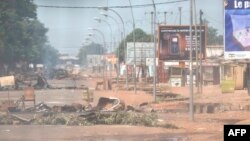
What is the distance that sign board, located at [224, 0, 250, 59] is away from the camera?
26.5 meters

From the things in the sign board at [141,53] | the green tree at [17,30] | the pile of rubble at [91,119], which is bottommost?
the pile of rubble at [91,119]

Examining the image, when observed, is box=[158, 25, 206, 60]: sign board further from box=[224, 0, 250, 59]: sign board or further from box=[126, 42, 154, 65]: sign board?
box=[126, 42, 154, 65]: sign board

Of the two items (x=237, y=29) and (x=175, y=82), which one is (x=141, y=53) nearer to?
(x=175, y=82)

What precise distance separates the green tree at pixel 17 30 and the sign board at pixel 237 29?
2987 cm


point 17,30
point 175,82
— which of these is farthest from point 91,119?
point 17,30

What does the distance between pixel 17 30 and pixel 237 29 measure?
3689 cm

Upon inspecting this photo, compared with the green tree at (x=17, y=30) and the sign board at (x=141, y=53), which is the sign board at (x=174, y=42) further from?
the green tree at (x=17, y=30)

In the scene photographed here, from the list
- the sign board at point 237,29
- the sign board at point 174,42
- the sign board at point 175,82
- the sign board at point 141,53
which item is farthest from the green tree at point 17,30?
the sign board at point 237,29

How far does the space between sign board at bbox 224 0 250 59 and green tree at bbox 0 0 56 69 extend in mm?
29872

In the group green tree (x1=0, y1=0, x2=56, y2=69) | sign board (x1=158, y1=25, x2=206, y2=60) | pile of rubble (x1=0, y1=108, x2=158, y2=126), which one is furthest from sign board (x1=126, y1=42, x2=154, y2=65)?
pile of rubble (x1=0, y1=108, x2=158, y2=126)

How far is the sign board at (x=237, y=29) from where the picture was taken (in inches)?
1045

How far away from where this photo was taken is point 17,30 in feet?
196

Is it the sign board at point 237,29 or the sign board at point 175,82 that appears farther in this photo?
the sign board at point 175,82

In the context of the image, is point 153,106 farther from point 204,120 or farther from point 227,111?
point 204,120
